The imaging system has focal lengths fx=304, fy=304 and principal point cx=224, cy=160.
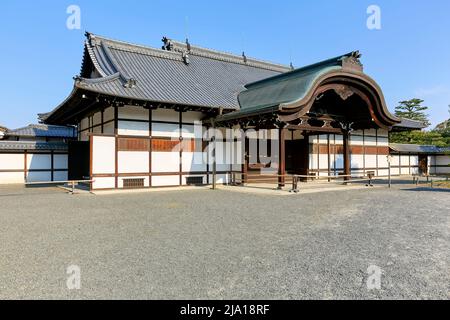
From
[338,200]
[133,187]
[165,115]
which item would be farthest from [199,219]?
[165,115]

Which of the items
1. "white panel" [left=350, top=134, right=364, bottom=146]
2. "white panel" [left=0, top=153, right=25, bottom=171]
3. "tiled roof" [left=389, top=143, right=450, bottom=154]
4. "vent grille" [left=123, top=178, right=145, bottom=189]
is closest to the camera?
"vent grille" [left=123, top=178, right=145, bottom=189]

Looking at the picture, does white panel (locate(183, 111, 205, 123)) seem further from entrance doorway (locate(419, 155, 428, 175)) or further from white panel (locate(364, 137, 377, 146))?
entrance doorway (locate(419, 155, 428, 175))

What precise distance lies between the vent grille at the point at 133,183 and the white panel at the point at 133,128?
209 centimetres

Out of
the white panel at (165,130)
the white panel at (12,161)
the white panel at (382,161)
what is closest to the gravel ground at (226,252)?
the white panel at (165,130)

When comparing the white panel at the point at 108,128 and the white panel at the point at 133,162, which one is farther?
the white panel at the point at 108,128

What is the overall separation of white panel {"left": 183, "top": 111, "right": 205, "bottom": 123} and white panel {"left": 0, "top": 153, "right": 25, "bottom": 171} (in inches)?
490

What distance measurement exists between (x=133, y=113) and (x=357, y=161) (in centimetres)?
1581

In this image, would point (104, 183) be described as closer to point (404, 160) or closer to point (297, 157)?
point (297, 157)

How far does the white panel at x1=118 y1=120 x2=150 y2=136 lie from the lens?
13547 millimetres

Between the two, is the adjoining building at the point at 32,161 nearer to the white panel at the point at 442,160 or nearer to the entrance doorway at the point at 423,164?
the entrance doorway at the point at 423,164

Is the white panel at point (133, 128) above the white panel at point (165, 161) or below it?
above

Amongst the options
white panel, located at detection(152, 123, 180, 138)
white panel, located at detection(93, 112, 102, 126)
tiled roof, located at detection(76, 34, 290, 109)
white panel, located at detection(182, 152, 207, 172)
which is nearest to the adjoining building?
white panel, located at detection(93, 112, 102, 126)

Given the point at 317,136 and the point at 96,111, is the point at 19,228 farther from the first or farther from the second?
the point at 317,136

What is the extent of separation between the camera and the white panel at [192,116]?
15.3 meters
